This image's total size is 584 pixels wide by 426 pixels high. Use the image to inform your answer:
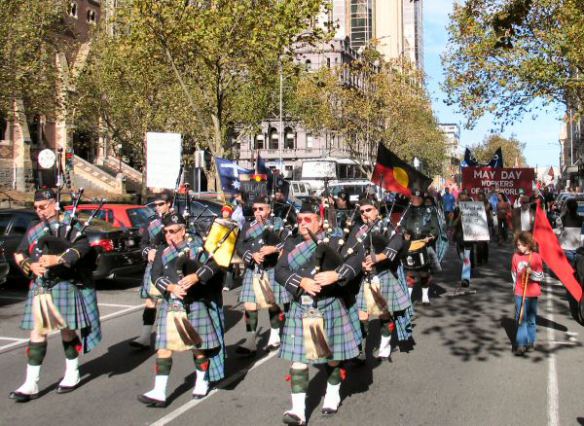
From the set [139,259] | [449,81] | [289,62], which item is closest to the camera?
[139,259]

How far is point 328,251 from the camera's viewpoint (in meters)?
5.55

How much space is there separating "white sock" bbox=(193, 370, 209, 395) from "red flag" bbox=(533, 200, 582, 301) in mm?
3664

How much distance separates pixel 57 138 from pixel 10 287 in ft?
115

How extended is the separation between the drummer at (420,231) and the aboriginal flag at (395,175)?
1.89 ft

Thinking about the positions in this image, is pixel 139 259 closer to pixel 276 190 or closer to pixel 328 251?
pixel 276 190

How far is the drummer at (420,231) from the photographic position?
1055cm

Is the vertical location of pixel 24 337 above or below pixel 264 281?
below

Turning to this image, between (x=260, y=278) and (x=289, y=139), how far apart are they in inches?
2700

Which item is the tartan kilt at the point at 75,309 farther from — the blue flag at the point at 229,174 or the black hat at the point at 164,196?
the blue flag at the point at 229,174

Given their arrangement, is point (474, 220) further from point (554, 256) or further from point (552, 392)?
point (552, 392)

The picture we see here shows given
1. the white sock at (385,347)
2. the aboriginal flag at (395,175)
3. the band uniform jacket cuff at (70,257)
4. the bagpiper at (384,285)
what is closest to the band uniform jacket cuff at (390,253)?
the bagpiper at (384,285)

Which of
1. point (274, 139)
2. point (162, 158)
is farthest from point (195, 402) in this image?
point (274, 139)

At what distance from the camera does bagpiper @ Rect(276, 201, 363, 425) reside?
17.9 feet

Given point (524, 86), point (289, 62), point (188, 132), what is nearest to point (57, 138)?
point (188, 132)
